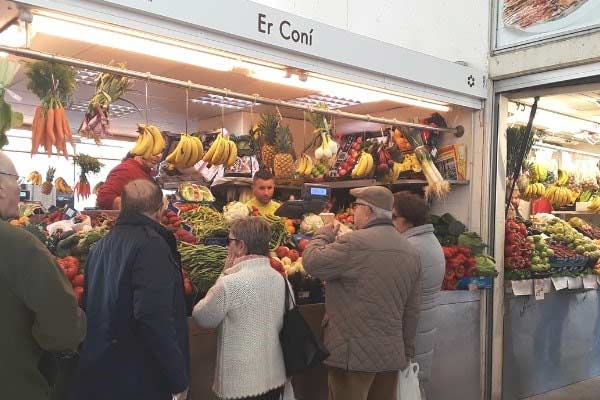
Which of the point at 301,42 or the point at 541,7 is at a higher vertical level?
the point at 541,7

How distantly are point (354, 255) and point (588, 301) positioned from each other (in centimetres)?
448

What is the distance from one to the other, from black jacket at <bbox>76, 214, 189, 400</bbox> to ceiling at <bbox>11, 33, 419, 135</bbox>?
1934 millimetres

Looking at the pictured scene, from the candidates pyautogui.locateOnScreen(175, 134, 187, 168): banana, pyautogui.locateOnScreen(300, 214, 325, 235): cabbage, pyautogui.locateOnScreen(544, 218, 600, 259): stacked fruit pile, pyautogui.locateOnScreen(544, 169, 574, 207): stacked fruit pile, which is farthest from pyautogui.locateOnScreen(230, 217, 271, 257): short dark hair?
pyautogui.locateOnScreen(544, 169, 574, 207): stacked fruit pile

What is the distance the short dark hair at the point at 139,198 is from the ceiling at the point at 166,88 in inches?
66.9

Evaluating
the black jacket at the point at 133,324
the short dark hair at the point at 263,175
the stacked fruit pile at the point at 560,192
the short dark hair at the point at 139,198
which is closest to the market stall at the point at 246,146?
the short dark hair at the point at 263,175

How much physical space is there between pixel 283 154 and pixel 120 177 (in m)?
1.46

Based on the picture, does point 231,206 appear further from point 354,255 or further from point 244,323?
point 244,323

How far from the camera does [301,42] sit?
4.05m

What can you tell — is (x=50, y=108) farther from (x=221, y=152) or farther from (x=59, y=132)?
(x=221, y=152)

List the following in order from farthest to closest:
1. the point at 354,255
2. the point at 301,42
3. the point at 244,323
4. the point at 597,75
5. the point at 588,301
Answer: the point at 588,301, the point at 597,75, the point at 301,42, the point at 354,255, the point at 244,323

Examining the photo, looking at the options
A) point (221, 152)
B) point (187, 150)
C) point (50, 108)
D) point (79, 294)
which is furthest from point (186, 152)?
point (79, 294)

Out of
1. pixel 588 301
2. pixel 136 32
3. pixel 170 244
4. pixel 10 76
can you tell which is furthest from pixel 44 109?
pixel 588 301

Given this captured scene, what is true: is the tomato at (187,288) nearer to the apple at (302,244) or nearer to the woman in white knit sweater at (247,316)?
the woman in white knit sweater at (247,316)

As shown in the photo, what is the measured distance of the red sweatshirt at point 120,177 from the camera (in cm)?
500
